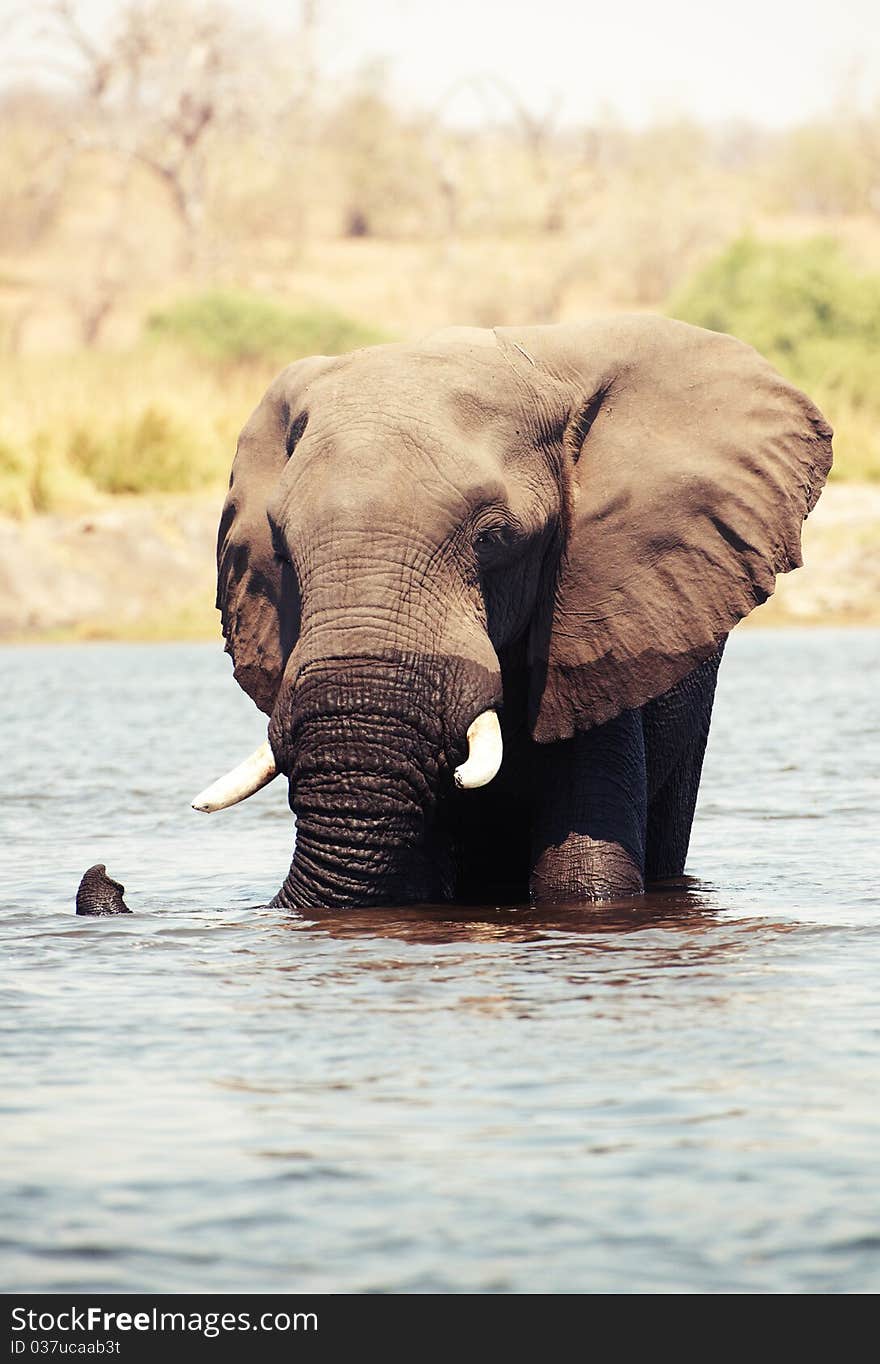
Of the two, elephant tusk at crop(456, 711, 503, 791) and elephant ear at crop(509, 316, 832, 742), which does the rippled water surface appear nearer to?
elephant tusk at crop(456, 711, 503, 791)

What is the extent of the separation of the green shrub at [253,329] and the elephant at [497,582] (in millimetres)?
24703

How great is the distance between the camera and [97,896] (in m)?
7.53

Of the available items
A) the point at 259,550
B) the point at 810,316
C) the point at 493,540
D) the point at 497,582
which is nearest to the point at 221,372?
the point at 810,316

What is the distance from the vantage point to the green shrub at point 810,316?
28797 millimetres

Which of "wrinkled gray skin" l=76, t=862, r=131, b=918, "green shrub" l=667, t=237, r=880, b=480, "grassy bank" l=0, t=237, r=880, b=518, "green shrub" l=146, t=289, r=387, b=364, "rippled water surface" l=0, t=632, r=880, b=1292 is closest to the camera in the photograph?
"rippled water surface" l=0, t=632, r=880, b=1292

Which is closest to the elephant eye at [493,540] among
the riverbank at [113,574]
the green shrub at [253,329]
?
the riverbank at [113,574]

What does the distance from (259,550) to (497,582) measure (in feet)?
3.51

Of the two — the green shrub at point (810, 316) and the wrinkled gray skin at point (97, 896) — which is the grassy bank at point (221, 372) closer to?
the green shrub at point (810, 316)

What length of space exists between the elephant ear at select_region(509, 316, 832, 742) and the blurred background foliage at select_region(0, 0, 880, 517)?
19962 millimetres

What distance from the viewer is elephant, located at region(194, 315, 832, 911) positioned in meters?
6.51

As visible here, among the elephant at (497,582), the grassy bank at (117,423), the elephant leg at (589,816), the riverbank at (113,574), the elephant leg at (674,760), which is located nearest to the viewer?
the elephant at (497,582)

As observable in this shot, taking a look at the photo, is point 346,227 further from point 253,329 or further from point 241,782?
point 241,782

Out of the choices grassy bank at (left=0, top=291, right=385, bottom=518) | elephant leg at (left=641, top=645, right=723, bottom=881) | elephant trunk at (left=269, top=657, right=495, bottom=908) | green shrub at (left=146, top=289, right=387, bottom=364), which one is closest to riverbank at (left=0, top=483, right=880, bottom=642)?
grassy bank at (left=0, top=291, right=385, bottom=518)

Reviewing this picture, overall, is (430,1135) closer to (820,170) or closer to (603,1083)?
(603,1083)
